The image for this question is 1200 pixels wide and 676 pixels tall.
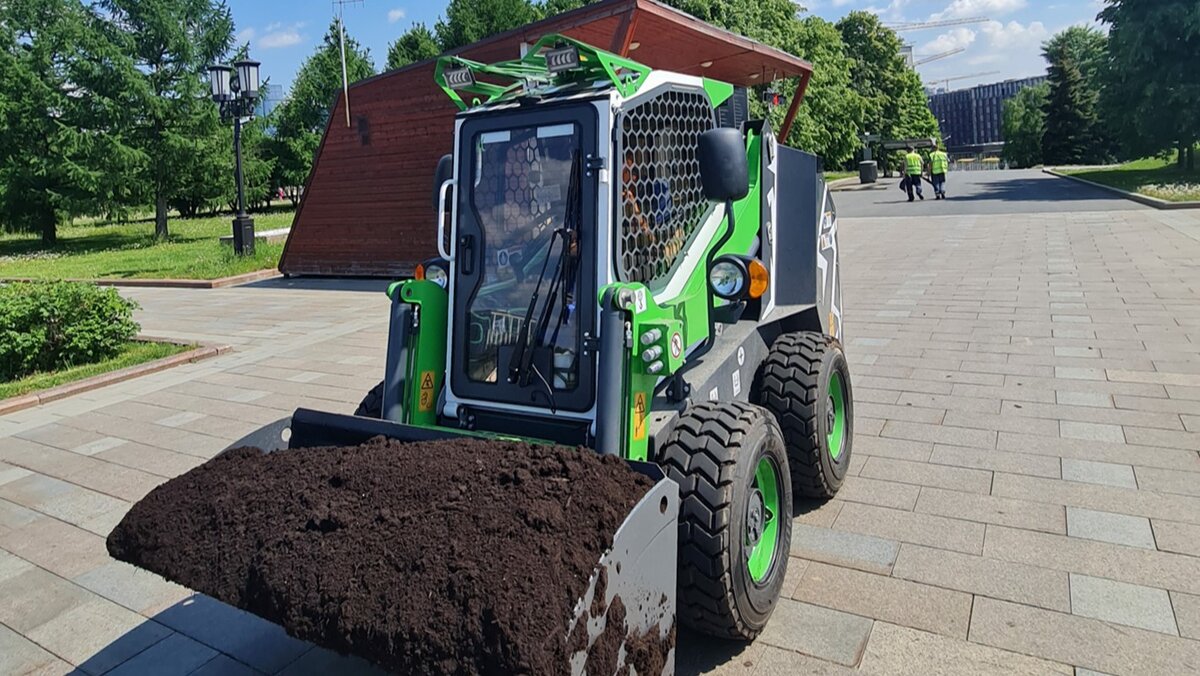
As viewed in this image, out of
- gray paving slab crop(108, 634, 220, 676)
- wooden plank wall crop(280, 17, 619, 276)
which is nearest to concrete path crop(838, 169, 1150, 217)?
wooden plank wall crop(280, 17, 619, 276)

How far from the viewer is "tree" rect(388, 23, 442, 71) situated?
4269cm

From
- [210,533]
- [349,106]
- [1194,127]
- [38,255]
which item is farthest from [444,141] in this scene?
[1194,127]

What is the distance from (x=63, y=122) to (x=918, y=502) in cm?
3308

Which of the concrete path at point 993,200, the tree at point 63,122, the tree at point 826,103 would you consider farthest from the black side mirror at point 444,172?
the tree at point 826,103

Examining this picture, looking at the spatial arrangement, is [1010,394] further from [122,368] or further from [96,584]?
[122,368]

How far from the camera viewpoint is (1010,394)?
20.8 ft

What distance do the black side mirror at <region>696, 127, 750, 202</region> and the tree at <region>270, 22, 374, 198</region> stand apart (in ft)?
144

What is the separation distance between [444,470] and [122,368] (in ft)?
25.4

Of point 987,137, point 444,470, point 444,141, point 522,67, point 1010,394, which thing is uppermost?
point 987,137

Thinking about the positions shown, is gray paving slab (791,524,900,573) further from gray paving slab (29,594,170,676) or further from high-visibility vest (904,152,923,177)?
high-visibility vest (904,152,923,177)

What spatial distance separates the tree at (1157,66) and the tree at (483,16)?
972 inches

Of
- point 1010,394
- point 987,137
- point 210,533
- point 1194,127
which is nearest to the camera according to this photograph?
point 210,533

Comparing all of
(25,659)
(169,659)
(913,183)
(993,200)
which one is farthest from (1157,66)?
(25,659)

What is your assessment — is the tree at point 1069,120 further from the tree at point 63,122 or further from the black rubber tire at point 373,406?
the black rubber tire at point 373,406
